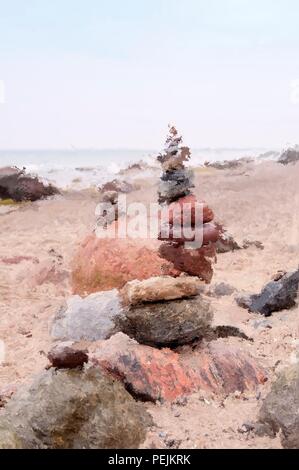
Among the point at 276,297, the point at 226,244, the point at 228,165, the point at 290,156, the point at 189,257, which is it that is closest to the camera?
the point at 189,257

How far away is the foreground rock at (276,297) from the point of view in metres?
10.3

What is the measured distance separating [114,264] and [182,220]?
212cm

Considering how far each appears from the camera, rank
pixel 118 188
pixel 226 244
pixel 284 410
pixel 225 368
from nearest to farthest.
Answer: pixel 284 410
pixel 225 368
pixel 226 244
pixel 118 188

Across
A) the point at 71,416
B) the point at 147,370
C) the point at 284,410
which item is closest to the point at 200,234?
the point at 147,370

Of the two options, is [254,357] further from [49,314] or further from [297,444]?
[49,314]

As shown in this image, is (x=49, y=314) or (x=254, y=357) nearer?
(x=254, y=357)

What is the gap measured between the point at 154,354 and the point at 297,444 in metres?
2.20

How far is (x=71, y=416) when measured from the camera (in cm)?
563

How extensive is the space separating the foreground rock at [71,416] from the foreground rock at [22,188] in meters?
22.3

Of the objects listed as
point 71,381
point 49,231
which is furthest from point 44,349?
point 49,231

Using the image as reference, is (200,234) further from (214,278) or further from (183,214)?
(214,278)

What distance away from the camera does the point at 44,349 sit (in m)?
8.90

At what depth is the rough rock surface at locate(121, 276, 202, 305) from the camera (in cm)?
755
